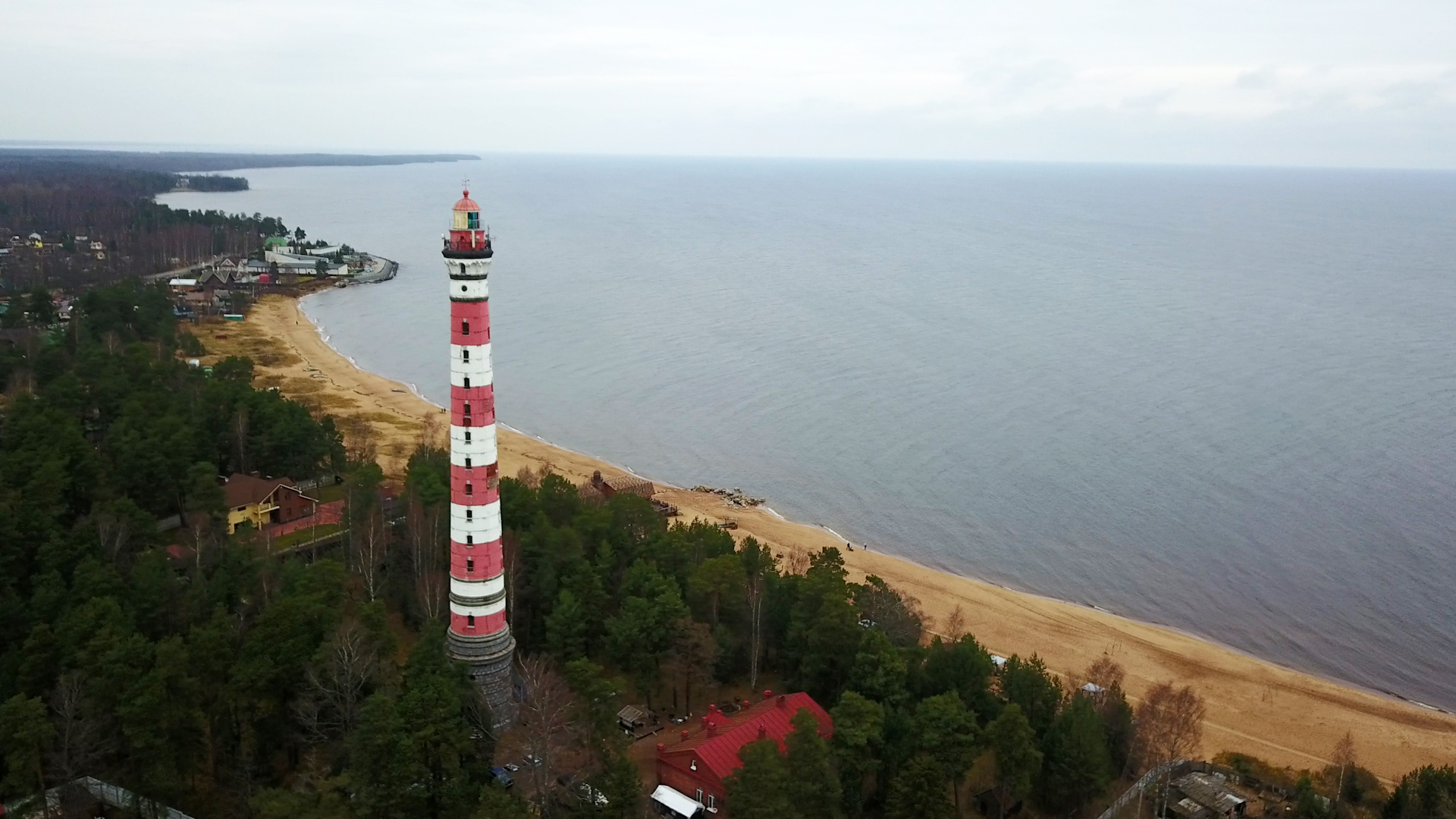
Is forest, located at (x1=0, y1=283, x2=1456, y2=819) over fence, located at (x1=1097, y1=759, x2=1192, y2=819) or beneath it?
over

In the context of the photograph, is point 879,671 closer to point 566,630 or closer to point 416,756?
point 566,630

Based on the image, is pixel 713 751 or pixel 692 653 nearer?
pixel 713 751

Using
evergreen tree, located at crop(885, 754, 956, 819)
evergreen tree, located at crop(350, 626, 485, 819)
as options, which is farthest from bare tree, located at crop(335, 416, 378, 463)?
evergreen tree, located at crop(885, 754, 956, 819)

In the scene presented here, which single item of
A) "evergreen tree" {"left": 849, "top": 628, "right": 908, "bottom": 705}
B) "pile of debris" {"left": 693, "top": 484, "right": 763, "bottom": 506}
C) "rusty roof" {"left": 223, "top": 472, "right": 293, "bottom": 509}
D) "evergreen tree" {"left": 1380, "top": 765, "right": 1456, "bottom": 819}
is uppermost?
"rusty roof" {"left": 223, "top": 472, "right": 293, "bottom": 509}

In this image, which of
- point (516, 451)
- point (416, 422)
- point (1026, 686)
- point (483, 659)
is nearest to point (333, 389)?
point (416, 422)

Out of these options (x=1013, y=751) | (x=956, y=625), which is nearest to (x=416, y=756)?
(x=1013, y=751)

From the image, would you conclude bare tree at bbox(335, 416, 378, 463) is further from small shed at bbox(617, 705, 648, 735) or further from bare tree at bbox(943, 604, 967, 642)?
bare tree at bbox(943, 604, 967, 642)

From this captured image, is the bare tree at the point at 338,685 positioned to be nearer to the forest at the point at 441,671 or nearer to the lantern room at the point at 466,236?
the forest at the point at 441,671

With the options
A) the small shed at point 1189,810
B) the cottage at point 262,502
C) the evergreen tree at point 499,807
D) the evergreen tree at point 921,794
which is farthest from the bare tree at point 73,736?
the small shed at point 1189,810
